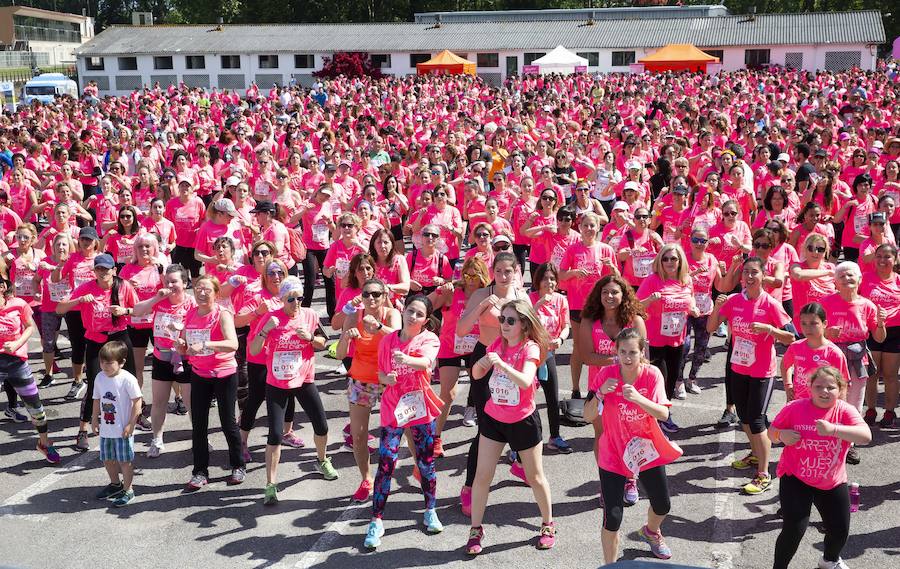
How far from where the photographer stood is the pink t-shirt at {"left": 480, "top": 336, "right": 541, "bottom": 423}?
5.62 metres

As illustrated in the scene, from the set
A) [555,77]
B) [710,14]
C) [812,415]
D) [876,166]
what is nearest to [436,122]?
[876,166]

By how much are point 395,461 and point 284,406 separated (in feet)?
3.64

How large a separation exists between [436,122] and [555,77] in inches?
544

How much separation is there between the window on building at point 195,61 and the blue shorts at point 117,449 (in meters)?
56.4

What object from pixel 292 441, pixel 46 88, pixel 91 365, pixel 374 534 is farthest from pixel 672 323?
pixel 46 88

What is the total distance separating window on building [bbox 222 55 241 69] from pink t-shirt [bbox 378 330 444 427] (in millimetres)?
56463

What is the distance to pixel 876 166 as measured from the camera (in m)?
12.7

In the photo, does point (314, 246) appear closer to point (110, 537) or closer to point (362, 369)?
point (362, 369)

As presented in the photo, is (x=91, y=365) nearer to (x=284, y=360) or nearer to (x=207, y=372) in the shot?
(x=207, y=372)

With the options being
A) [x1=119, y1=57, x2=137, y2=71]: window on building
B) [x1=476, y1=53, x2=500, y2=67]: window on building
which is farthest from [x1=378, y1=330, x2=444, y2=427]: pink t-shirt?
[x1=119, y1=57, x2=137, y2=71]: window on building

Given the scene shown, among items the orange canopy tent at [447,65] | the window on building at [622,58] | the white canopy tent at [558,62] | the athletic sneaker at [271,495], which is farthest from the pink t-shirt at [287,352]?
the window on building at [622,58]

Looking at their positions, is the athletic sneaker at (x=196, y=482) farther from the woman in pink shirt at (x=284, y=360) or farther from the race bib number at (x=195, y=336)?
the race bib number at (x=195, y=336)

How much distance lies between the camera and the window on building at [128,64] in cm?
6028

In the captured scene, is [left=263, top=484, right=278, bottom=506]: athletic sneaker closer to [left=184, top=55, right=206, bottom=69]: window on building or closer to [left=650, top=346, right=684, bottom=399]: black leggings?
[left=650, top=346, right=684, bottom=399]: black leggings
